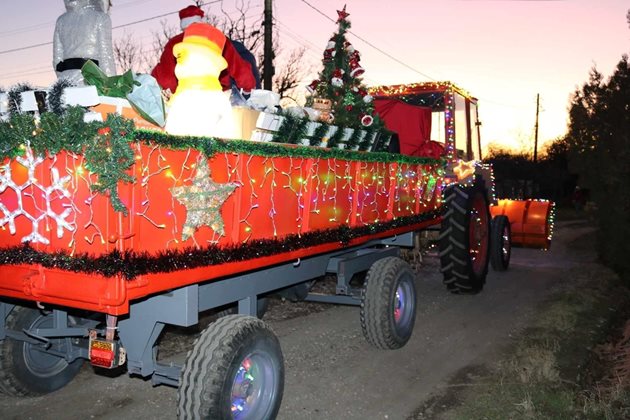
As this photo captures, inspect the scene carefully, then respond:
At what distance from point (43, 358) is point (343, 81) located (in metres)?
5.08

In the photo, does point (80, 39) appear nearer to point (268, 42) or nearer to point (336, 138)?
point (336, 138)

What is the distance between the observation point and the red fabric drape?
7.77 metres

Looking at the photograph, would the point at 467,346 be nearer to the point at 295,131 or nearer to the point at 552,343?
the point at 552,343

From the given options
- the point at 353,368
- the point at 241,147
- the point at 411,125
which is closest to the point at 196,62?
the point at 241,147

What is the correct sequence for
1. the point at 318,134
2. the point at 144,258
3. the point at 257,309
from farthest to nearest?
the point at 257,309
the point at 318,134
the point at 144,258

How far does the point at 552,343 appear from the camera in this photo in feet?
19.4

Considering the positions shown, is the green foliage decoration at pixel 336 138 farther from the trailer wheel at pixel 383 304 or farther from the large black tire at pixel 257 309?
the large black tire at pixel 257 309

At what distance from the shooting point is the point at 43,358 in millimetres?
4215

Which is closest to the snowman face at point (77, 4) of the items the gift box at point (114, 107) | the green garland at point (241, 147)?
the gift box at point (114, 107)

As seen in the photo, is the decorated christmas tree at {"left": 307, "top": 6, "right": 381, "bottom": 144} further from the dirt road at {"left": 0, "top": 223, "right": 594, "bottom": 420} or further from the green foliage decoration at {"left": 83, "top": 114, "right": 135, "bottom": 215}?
the green foliage decoration at {"left": 83, "top": 114, "right": 135, "bottom": 215}

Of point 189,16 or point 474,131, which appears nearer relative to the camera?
point 189,16

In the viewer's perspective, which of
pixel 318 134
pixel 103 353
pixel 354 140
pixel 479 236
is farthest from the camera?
pixel 479 236

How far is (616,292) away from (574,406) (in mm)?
5323

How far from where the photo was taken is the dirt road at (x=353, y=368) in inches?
164
